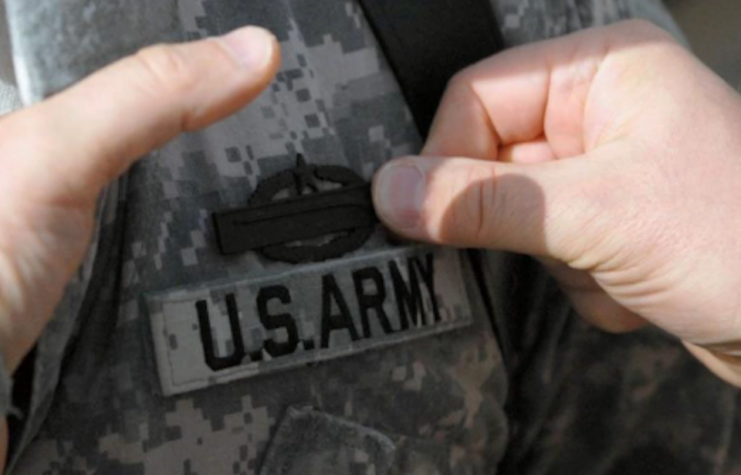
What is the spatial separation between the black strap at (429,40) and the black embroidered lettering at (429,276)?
0.09 metres

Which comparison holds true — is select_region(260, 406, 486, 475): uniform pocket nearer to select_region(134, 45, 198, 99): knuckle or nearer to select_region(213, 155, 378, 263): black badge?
select_region(213, 155, 378, 263): black badge

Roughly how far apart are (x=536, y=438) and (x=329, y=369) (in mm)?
246

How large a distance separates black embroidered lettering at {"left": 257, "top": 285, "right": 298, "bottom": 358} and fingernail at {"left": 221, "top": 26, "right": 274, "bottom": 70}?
0.18m

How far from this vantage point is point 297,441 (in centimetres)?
64

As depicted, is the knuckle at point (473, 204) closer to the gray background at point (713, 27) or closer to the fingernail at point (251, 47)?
the fingernail at point (251, 47)

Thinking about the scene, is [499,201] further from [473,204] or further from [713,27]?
[713,27]

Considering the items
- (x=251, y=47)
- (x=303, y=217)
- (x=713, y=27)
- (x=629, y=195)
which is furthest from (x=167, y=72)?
(x=713, y=27)

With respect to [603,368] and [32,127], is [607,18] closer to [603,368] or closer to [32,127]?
[603,368]

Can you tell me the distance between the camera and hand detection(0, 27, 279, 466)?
18.5 inches

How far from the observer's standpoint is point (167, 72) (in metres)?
0.48

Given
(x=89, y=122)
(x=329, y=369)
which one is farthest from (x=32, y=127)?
(x=329, y=369)

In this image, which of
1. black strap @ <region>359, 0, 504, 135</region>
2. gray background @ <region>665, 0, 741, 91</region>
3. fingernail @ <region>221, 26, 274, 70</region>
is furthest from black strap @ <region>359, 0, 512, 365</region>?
gray background @ <region>665, 0, 741, 91</region>

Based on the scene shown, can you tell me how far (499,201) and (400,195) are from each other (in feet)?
0.20

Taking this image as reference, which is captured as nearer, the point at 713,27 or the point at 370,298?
the point at 370,298
